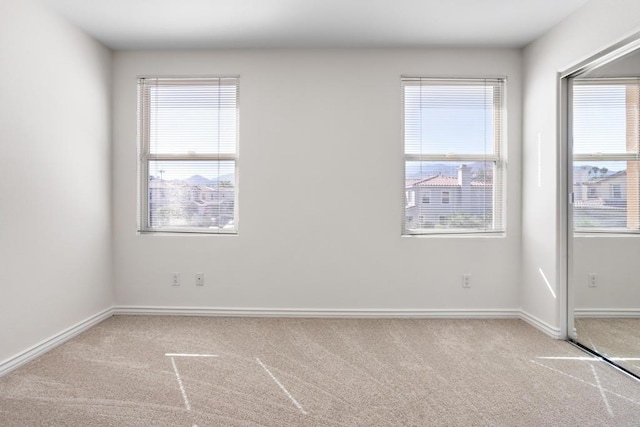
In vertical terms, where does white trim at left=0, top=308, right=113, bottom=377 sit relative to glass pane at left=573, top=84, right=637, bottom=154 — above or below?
below

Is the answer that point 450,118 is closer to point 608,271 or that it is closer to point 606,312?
point 608,271

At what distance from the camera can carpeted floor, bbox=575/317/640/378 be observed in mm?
2562

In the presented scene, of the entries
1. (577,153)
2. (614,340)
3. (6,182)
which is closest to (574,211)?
(577,153)

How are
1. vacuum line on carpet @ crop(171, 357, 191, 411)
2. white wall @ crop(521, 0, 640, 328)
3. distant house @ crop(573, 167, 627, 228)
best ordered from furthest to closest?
white wall @ crop(521, 0, 640, 328), distant house @ crop(573, 167, 627, 228), vacuum line on carpet @ crop(171, 357, 191, 411)

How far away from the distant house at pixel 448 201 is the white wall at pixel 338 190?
0.16 meters

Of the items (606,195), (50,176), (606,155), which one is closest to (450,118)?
(606,155)

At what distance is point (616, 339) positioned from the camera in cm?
269

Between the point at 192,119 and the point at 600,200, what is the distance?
356cm

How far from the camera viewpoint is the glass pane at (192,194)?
Result: 3799mm

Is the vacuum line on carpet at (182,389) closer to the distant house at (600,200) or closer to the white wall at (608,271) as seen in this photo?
the white wall at (608,271)

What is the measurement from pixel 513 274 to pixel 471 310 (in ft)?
1.77

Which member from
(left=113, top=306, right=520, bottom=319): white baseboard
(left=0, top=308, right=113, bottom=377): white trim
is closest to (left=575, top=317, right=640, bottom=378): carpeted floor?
(left=113, top=306, right=520, bottom=319): white baseboard

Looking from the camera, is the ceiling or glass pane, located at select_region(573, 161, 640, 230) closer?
glass pane, located at select_region(573, 161, 640, 230)

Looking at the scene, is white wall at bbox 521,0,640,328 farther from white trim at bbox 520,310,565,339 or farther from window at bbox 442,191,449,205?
window at bbox 442,191,449,205
